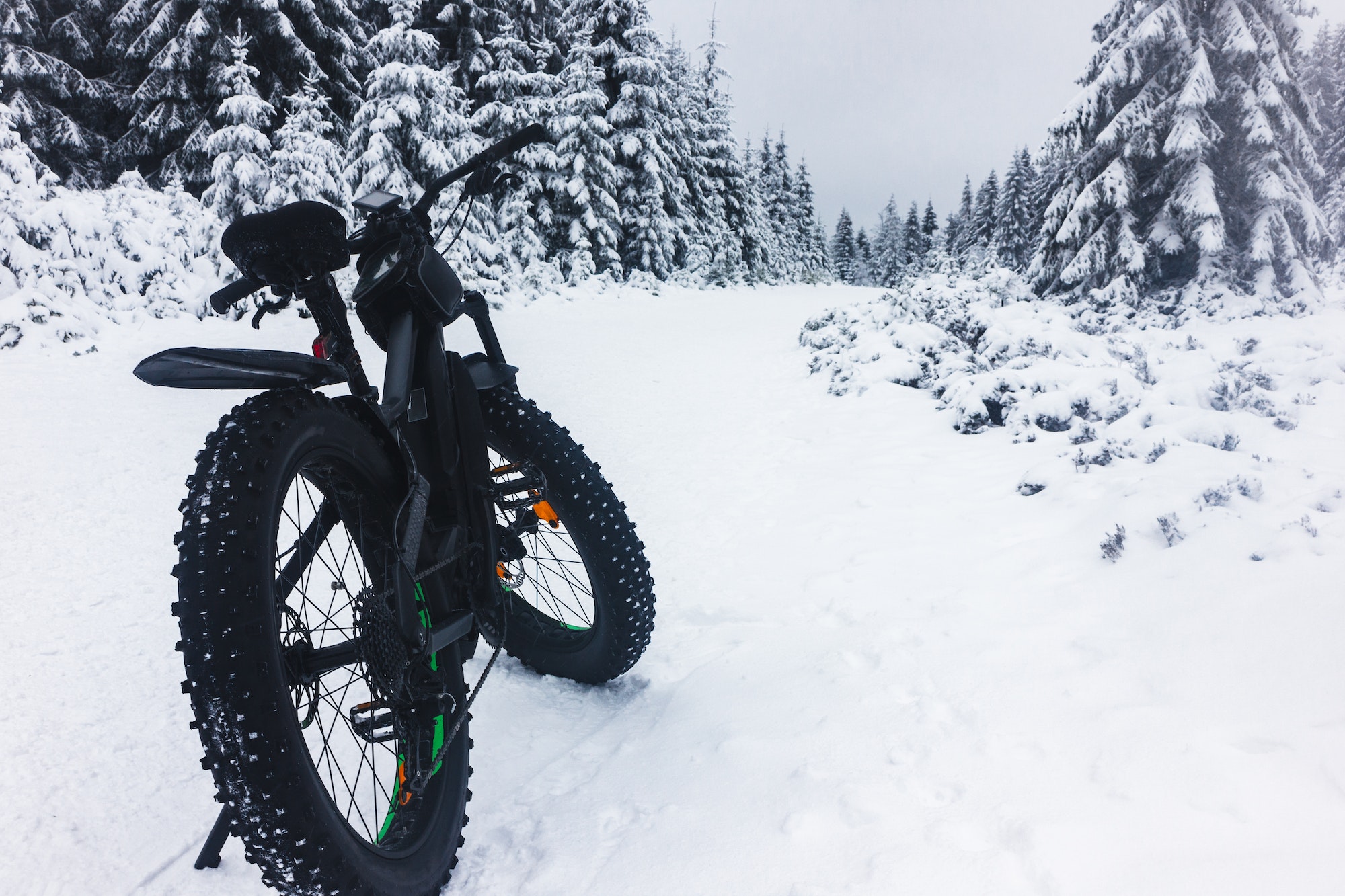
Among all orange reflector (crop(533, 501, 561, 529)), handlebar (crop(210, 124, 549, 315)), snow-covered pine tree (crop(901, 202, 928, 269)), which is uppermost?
snow-covered pine tree (crop(901, 202, 928, 269))

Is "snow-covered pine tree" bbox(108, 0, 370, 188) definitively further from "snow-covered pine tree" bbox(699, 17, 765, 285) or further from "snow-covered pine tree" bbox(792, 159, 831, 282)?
"snow-covered pine tree" bbox(792, 159, 831, 282)

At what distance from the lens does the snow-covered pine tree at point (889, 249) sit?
6662 cm

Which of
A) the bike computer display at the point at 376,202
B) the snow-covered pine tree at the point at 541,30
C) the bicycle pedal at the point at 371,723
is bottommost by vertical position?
the bicycle pedal at the point at 371,723

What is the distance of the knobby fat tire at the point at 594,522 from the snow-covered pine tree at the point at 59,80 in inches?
681

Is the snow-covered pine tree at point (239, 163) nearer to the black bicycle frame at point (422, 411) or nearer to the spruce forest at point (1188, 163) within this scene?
the black bicycle frame at point (422, 411)

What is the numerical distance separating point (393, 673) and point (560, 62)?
2527 centimetres

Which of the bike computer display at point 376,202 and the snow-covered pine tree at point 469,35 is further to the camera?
the snow-covered pine tree at point 469,35

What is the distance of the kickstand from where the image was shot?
158cm

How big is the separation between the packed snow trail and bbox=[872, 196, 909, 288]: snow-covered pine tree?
65.3m

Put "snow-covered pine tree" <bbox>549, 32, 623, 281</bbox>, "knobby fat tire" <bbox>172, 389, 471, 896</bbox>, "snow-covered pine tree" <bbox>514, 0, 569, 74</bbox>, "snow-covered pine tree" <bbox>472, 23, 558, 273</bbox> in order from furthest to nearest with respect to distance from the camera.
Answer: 1. "snow-covered pine tree" <bbox>514, 0, 569, 74</bbox>
2. "snow-covered pine tree" <bbox>549, 32, 623, 281</bbox>
3. "snow-covered pine tree" <bbox>472, 23, 558, 273</bbox>
4. "knobby fat tire" <bbox>172, 389, 471, 896</bbox>

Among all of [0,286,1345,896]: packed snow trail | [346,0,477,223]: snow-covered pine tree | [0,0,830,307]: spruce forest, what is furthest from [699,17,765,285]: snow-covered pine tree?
[0,286,1345,896]: packed snow trail

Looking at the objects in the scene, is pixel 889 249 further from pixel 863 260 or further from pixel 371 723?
pixel 371 723

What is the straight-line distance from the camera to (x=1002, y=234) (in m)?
41.1

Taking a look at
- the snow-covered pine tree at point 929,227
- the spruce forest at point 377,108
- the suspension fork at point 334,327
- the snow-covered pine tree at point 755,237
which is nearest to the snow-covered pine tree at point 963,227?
the snow-covered pine tree at point 929,227
